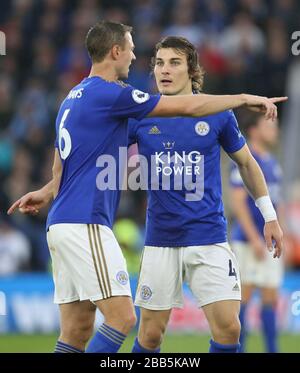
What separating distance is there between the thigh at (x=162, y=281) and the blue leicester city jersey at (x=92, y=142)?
26.5 inches

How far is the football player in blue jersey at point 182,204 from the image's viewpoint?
255 inches

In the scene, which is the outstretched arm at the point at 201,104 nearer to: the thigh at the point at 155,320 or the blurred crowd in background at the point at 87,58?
the thigh at the point at 155,320

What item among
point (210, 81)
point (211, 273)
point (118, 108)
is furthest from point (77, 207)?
point (210, 81)

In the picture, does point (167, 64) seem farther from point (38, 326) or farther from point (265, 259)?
point (38, 326)

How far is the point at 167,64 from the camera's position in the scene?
659 cm

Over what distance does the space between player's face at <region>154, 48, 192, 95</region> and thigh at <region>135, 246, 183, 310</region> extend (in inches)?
40.7

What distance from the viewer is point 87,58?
48.1 feet

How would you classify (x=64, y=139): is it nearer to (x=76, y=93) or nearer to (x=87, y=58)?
(x=76, y=93)

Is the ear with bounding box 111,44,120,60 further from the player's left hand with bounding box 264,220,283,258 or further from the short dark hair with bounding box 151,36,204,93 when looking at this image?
the player's left hand with bounding box 264,220,283,258

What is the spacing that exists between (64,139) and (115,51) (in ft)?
1.99

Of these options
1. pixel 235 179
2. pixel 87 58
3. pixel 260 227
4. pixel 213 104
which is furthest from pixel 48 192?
pixel 87 58

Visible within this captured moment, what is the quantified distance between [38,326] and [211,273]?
5630mm

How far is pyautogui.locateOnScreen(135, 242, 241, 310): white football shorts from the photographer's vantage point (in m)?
6.41

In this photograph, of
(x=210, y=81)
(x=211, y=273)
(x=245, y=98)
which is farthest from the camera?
(x=210, y=81)
